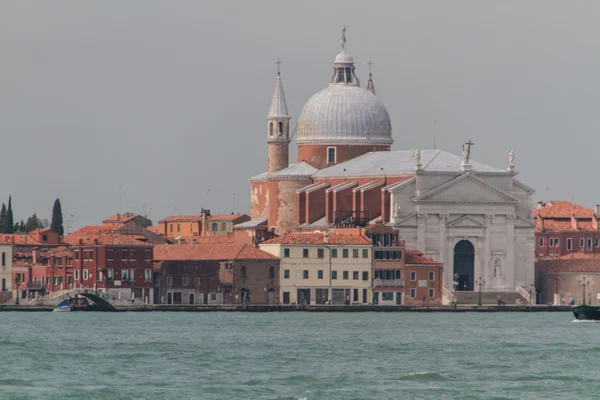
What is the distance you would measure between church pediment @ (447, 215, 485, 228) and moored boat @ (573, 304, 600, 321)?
1619 cm

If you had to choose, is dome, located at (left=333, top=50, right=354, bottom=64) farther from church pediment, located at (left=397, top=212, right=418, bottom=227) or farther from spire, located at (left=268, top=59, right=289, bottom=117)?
church pediment, located at (left=397, top=212, right=418, bottom=227)

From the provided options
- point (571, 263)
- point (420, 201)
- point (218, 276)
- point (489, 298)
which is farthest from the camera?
point (571, 263)

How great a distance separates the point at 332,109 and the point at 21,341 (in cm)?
4164

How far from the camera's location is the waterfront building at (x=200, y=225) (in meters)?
116

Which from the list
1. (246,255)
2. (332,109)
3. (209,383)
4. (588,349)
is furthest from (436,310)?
(209,383)

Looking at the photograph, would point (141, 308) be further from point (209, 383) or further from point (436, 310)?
point (209, 383)

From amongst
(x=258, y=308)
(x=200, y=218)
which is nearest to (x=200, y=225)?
(x=200, y=218)

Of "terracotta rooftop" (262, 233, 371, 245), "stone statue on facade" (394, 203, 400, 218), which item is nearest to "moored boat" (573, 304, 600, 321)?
"terracotta rooftop" (262, 233, 371, 245)

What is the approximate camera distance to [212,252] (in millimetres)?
90625

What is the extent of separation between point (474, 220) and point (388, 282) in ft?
20.0

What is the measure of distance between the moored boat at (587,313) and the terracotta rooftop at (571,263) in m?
15.2

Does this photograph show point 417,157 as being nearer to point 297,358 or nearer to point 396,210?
point 396,210

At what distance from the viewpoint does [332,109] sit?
4055 inches

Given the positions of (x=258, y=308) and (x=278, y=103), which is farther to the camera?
(x=278, y=103)
